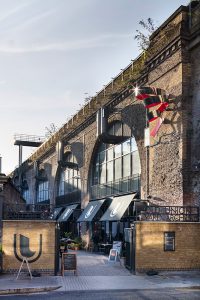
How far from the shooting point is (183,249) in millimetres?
18672

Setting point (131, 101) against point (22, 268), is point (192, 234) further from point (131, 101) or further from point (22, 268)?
point (131, 101)

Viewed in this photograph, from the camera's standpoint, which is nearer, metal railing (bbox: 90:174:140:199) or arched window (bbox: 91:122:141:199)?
metal railing (bbox: 90:174:140:199)

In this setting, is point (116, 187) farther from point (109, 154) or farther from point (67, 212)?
point (67, 212)

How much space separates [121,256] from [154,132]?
707 centimetres

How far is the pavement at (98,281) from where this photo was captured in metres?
15.3

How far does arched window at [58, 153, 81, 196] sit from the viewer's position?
3766 centimetres

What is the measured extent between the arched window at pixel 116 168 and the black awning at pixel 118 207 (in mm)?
542

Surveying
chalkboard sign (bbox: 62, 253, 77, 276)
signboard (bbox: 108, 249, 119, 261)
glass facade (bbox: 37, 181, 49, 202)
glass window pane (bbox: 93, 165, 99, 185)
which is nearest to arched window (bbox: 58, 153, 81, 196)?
glass window pane (bbox: 93, 165, 99, 185)

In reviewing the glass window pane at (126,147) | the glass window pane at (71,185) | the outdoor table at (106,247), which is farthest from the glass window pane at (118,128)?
the glass window pane at (71,185)

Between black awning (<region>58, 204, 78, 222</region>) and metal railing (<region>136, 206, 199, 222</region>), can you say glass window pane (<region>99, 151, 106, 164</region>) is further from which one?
metal railing (<region>136, 206, 199, 222</region>)

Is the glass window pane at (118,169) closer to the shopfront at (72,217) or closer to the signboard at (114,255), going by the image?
the signboard at (114,255)

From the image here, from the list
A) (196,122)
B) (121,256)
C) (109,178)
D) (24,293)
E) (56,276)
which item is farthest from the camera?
(109,178)

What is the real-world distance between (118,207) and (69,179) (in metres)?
14.2

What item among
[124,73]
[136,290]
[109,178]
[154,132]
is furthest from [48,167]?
[136,290]
